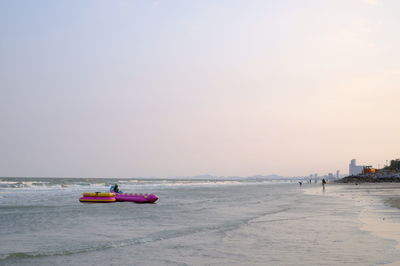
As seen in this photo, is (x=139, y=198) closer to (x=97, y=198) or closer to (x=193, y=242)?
(x=97, y=198)

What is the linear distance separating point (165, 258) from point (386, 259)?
612 centimetres

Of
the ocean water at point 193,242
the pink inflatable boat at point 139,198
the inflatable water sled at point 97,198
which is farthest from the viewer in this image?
the inflatable water sled at point 97,198

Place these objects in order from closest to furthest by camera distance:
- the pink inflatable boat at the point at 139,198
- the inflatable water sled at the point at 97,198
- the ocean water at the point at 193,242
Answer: the ocean water at the point at 193,242
the pink inflatable boat at the point at 139,198
the inflatable water sled at the point at 97,198

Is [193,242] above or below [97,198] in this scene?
above

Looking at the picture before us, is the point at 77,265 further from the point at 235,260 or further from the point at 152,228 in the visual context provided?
the point at 152,228

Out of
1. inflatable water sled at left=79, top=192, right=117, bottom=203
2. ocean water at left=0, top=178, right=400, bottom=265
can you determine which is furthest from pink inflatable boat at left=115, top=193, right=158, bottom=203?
ocean water at left=0, top=178, right=400, bottom=265

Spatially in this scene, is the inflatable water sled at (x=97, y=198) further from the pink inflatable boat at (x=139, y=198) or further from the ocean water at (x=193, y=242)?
the ocean water at (x=193, y=242)

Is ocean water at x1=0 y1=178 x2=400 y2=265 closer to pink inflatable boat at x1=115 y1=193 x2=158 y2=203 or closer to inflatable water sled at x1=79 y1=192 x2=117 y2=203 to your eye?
pink inflatable boat at x1=115 y1=193 x2=158 y2=203

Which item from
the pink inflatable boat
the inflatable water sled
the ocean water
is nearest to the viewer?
the ocean water

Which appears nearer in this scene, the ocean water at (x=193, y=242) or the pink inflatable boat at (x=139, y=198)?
the ocean water at (x=193, y=242)

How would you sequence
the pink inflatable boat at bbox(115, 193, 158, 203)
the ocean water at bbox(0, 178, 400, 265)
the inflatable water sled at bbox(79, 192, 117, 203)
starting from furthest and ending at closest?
the inflatable water sled at bbox(79, 192, 117, 203)
the pink inflatable boat at bbox(115, 193, 158, 203)
the ocean water at bbox(0, 178, 400, 265)

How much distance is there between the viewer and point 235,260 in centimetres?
1167

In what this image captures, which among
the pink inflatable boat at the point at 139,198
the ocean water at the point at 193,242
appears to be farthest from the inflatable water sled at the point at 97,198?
the ocean water at the point at 193,242

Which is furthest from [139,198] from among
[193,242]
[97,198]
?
[193,242]
